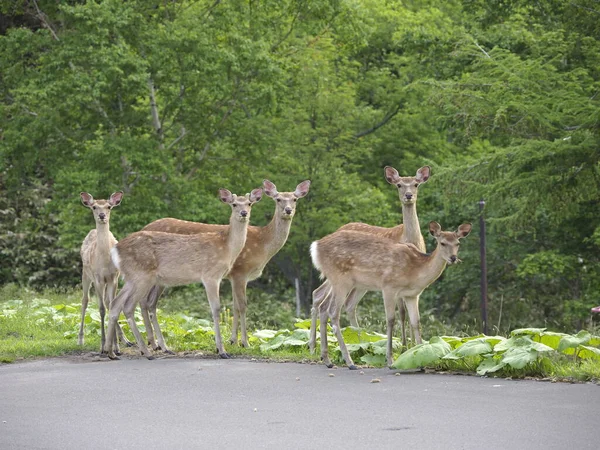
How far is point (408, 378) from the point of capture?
1036 centimetres

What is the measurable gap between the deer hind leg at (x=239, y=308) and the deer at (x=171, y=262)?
707 millimetres

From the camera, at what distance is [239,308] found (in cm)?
1349

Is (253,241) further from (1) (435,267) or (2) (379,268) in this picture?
(1) (435,267)

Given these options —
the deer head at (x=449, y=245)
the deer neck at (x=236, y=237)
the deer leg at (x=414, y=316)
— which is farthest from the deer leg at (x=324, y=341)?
the deer neck at (x=236, y=237)

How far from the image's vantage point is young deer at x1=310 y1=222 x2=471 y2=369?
11.3 meters

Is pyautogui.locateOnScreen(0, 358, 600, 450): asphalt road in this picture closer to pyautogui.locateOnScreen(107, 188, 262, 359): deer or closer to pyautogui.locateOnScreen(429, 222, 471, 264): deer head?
pyautogui.locateOnScreen(107, 188, 262, 359): deer

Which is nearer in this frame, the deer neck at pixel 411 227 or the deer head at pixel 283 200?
the deer neck at pixel 411 227

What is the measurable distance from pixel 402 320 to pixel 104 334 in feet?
10.9

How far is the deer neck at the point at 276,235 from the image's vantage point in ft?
45.1

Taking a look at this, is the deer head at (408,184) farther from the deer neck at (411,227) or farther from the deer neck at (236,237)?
the deer neck at (236,237)

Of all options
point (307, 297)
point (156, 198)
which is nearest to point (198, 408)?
point (156, 198)

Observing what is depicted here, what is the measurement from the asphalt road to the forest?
11.9 m

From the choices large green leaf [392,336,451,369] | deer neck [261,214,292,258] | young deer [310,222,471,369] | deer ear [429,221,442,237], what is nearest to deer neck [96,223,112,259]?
deer neck [261,214,292,258]

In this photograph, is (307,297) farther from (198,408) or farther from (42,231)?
(198,408)
